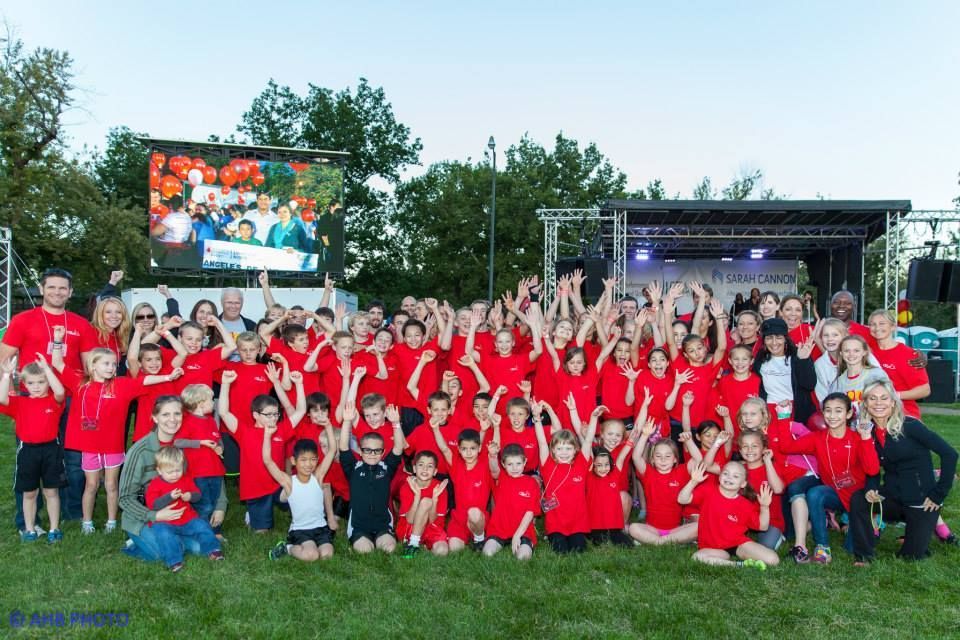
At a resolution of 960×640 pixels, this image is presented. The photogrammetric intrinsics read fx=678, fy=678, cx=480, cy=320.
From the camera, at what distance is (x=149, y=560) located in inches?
176

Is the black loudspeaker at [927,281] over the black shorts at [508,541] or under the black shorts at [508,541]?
over

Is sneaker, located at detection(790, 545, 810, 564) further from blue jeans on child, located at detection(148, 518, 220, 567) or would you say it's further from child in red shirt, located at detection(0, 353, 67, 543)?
child in red shirt, located at detection(0, 353, 67, 543)

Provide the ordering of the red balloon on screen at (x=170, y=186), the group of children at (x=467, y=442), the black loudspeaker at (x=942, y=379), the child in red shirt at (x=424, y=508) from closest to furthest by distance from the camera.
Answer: the group of children at (x=467, y=442) → the child in red shirt at (x=424, y=508) → the black loudspeaker at (x=942, y=379) → the red balloon on screen at (x=170, y=186)

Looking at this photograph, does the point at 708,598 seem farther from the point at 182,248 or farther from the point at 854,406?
the point at 182,248

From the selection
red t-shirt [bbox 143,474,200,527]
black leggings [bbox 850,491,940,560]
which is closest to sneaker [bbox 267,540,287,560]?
red t-shirt [bbox 143,474,200,527]

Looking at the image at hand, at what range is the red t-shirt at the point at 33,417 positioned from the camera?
16.4ft

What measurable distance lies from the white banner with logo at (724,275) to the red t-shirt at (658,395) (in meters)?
15.4

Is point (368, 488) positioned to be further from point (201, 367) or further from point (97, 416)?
point (97, 416)

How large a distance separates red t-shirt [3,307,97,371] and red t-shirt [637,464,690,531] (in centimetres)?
467

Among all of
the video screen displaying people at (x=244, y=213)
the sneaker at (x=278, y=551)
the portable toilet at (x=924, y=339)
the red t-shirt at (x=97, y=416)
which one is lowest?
the sneaker at (x=278, y=551)

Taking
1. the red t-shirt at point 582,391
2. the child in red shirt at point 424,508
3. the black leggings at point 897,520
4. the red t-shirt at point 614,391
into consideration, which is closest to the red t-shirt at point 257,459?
the child in red shirt at point 424,508

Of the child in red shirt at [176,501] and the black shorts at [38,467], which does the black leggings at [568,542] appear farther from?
the black shorts at [38,467]

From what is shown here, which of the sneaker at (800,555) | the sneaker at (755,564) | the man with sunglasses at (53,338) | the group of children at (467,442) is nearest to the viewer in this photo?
the sneaker at (755,564)

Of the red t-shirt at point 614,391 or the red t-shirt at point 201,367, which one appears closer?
the red t-shirt at point 201,367
